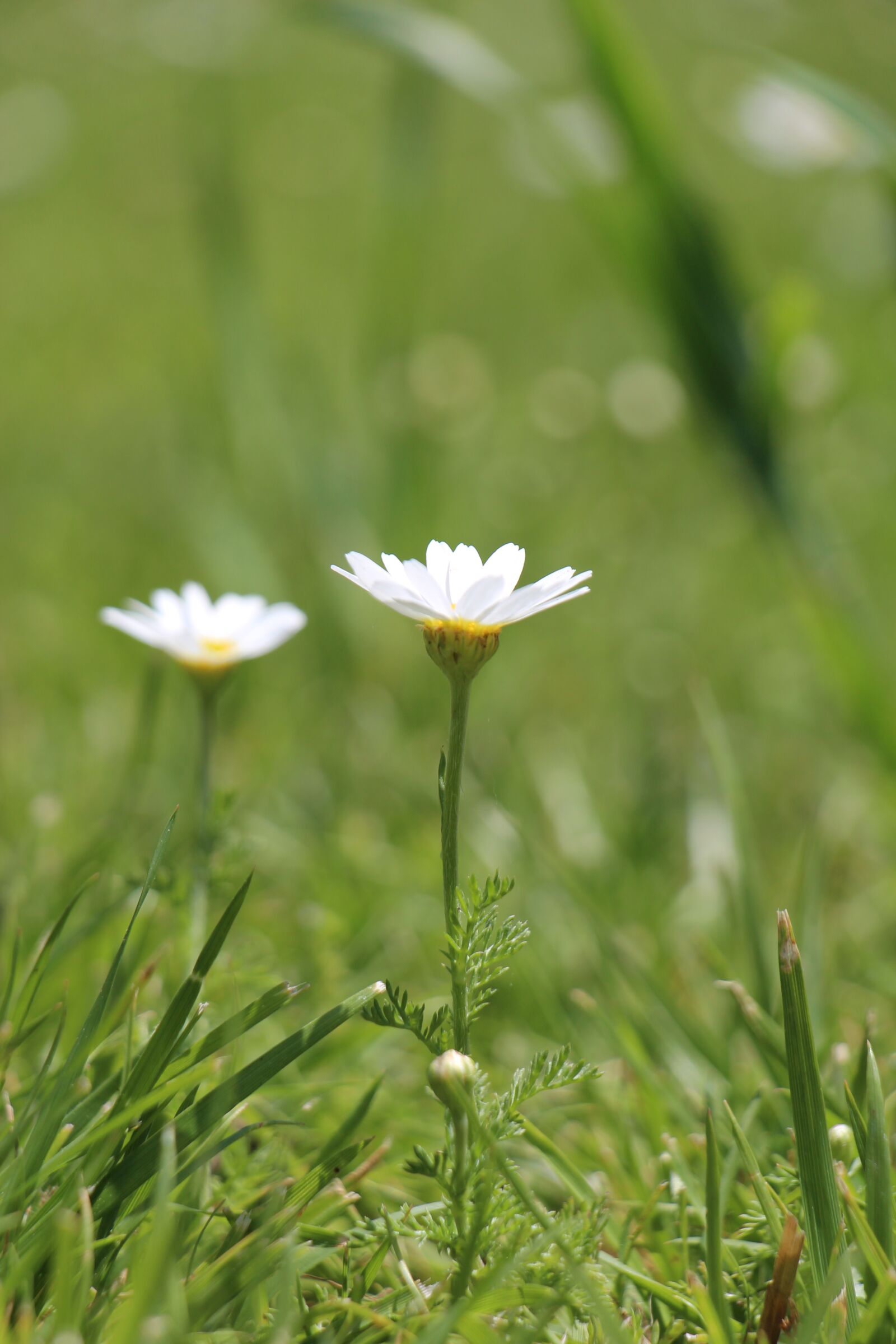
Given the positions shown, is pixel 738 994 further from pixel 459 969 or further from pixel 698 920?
pixel 698 920

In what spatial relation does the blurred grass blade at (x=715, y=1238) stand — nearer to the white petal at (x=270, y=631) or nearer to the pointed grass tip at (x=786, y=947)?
the pointed grass tip at (x=786, y=947)

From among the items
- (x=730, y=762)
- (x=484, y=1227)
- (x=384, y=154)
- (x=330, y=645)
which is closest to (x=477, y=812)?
(x=730, y=762)

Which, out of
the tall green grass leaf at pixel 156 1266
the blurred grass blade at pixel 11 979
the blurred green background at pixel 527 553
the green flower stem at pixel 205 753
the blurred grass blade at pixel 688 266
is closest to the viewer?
the tall green grass leaf at pixel 156 1266

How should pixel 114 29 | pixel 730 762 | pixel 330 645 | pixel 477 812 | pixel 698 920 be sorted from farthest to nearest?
pixel 114 29 < pixel 330 645 < pixel 477 812 < pixel 698 920 < pixel 730 762

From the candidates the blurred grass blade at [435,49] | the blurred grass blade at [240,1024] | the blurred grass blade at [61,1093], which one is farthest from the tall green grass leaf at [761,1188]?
the blurred grass blade at [435,49]

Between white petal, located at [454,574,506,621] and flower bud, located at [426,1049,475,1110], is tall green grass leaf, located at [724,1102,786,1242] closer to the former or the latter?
flower bud, located at [426,1049,475,1110]
